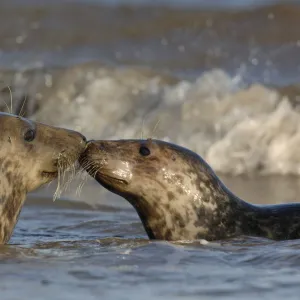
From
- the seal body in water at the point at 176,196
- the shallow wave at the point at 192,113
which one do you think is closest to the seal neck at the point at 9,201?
the seal body in water at the point at 176,196

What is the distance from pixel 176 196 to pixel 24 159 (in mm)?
1040

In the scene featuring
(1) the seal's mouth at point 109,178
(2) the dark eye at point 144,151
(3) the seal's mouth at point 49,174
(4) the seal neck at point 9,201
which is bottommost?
(4) the seal neck at point 9,201

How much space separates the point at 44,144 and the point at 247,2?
956 centimetres

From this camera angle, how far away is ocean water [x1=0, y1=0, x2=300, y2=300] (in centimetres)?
628

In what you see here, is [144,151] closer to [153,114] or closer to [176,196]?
[176,196]

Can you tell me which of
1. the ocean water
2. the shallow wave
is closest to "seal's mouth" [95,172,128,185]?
the ocean water

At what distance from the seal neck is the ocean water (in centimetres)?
15

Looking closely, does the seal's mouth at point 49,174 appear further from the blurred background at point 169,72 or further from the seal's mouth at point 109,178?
the blurred background at point 169,72

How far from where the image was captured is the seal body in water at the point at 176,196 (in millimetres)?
7469

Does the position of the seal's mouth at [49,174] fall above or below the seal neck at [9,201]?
above

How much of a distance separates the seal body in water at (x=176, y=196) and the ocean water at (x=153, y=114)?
0.59 feet

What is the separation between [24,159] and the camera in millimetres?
7164

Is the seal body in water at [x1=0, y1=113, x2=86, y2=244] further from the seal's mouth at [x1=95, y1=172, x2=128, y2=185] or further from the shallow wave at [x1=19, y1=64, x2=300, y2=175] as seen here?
the shallow wave at [x1=19, y1=64, x2=300, y2=175]

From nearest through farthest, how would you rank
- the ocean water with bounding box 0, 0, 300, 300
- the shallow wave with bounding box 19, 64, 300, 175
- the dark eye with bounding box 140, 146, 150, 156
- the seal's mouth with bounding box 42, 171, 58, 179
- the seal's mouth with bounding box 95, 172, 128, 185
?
1. the ocean water with bounding box 0, 0, 300, 300
2. the seal's mouth with bounding box 42, 171, 58, 179
3. the seal's mouth with bounding box 95, 172, 128, 185
4. the dark eye with bounding box 140, 146, 150, 156
5. the shallow wave with bounding box 19, 64, 300, 175
